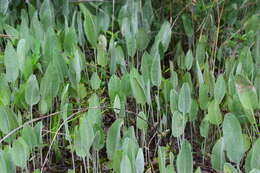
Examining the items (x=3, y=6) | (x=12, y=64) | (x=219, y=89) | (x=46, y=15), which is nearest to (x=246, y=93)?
(x=219, y=89)

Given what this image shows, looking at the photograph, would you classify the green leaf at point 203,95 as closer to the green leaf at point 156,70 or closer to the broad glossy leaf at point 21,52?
the green leaf at point 156,70

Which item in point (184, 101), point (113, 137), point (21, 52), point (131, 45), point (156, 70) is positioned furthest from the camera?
point (131, 45)

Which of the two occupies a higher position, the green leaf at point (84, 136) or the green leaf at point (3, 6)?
the green leaf at point (3, 6)

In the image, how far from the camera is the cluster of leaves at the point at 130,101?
3.13ft

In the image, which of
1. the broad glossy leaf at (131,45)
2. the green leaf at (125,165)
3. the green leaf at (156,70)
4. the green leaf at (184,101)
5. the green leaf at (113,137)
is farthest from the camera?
the broad glossy leaf at (131,45)

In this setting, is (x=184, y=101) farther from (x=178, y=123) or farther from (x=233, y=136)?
(x=233, y=136)

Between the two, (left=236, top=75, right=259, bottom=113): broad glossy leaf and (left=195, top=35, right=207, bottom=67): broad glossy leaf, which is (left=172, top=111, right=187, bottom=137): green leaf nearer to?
(left=236, top=75, right=259, bottom=113): broad glossy leaf

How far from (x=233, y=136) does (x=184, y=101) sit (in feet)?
0.63

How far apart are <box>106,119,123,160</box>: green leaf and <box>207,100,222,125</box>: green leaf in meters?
0.22

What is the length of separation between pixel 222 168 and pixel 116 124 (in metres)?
0.23

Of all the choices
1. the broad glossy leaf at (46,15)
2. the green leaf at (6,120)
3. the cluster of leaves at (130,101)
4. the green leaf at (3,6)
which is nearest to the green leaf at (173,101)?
the cluster of leaves at (130,101)

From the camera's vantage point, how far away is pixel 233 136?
36.3 inches

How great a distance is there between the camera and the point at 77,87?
1.26m

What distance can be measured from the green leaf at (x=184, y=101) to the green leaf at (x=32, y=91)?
13.1 inches
